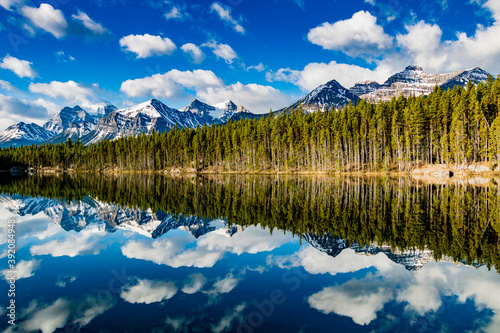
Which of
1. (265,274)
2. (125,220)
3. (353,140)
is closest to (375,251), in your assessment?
(265,274)

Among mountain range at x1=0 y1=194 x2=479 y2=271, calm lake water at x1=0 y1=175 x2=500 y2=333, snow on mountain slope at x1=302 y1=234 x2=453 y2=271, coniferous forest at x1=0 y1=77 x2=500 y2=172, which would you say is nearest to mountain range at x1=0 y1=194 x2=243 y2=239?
mountain range at x1=0 y1=194 x2=479 y2=271

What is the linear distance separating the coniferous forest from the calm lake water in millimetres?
61445

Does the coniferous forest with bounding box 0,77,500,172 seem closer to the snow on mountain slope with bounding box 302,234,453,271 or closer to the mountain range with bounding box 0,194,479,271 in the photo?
the snow on mountain slope with bounding box 302,234,453,271

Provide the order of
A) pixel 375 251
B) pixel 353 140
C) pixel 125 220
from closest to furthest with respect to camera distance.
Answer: pixel 375 251 < pixel 125 220 < pixel 353 140

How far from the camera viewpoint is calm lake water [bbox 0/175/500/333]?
24.5 feet

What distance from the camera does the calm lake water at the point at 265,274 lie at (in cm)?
746

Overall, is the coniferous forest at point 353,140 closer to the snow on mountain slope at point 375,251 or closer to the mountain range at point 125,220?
the snow on mountain slope at point 375,251

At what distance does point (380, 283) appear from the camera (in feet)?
32.0

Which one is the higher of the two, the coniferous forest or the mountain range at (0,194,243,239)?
the coniferous forest

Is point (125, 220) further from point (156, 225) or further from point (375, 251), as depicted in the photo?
point (375, 251)

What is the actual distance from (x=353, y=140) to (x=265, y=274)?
281 feet

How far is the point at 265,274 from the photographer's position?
35.4 feet

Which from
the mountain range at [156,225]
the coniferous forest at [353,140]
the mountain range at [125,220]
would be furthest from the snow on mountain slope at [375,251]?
the coniferous forest at [353,140]

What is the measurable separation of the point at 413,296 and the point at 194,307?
664cm
